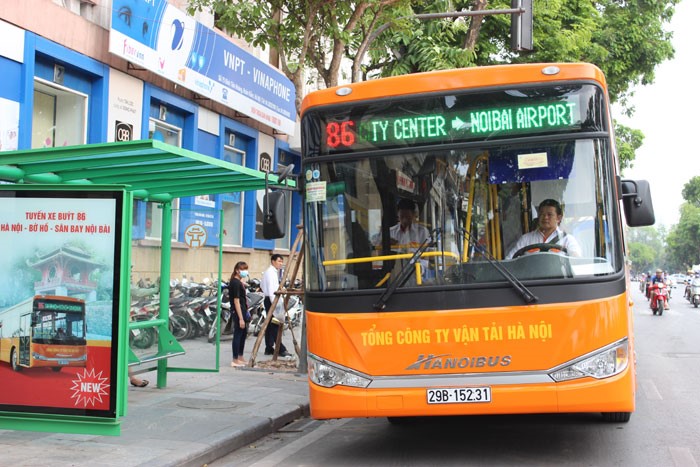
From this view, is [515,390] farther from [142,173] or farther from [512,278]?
[142,173]

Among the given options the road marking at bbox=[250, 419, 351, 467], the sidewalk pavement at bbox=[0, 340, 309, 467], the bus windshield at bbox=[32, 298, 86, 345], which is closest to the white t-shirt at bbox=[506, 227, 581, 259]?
the road marking at bbox=[250, 419, 351, 467]

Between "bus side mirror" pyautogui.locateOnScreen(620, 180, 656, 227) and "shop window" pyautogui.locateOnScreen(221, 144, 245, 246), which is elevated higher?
"shop window" pyautogui.locateOnScreen(221, 144, 245, 246)

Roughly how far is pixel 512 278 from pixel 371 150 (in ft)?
4.96

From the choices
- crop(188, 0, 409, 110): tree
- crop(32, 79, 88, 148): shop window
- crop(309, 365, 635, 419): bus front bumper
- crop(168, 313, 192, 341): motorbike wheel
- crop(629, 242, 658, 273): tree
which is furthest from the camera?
crop(629, 242, 658, 273): tree

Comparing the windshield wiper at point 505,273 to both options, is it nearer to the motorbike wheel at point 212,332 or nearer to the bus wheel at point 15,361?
the bus wheel at point 15,361

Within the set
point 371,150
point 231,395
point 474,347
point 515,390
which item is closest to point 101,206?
point 371,150

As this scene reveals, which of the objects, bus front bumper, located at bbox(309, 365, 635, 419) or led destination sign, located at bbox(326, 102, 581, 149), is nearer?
bus front bumper, located at bbox(309, 365, 635, 419)

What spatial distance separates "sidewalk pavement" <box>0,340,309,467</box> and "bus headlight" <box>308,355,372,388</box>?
3.90 ft

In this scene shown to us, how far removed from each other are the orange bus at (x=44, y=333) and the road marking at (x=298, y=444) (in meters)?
1.75

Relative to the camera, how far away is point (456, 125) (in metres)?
6.36

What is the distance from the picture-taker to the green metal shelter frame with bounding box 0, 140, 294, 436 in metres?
6.18

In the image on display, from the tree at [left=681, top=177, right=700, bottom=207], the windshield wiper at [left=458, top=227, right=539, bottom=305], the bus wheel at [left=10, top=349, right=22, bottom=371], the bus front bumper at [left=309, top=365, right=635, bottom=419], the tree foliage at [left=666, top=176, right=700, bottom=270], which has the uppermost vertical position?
the tree at [left=681, top=177, right=700, bottom=207]

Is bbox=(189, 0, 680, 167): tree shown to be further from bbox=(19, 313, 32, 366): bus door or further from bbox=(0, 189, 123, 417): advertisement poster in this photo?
bbox=(19, 313, 32, 366): bus door

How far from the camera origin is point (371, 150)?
648cm
